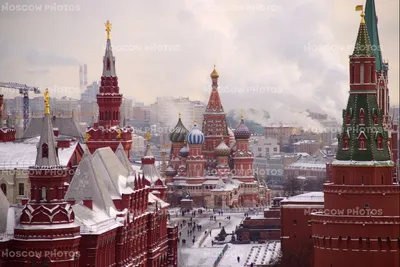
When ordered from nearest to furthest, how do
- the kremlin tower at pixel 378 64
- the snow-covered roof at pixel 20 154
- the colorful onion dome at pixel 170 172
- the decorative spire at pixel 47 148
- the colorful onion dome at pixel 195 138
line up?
the decorative spire at pixel 47 148 < the snow-covered roof at pixel 20 154 < the kremlin tower at pixel 378 64 < the colorful onion dome at pixel 195 138 < the colorful onion dome at pixel 170 172

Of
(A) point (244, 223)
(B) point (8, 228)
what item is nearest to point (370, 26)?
(A) point (244, 223)

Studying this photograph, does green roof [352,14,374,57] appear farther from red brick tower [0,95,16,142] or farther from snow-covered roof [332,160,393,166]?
red brick tower [0,95,16,142]

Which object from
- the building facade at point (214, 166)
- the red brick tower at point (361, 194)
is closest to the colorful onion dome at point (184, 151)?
the building facade at point (214, 166)

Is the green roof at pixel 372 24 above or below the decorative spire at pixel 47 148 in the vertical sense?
above

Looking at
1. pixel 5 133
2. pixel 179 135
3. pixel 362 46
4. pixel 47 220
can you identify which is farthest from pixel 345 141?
pixel 179 135

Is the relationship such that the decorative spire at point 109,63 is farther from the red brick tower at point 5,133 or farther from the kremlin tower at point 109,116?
the red brick tower at point 5,133

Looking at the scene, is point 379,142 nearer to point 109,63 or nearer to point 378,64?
point 109,63

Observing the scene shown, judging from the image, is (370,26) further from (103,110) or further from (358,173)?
(358,173)
